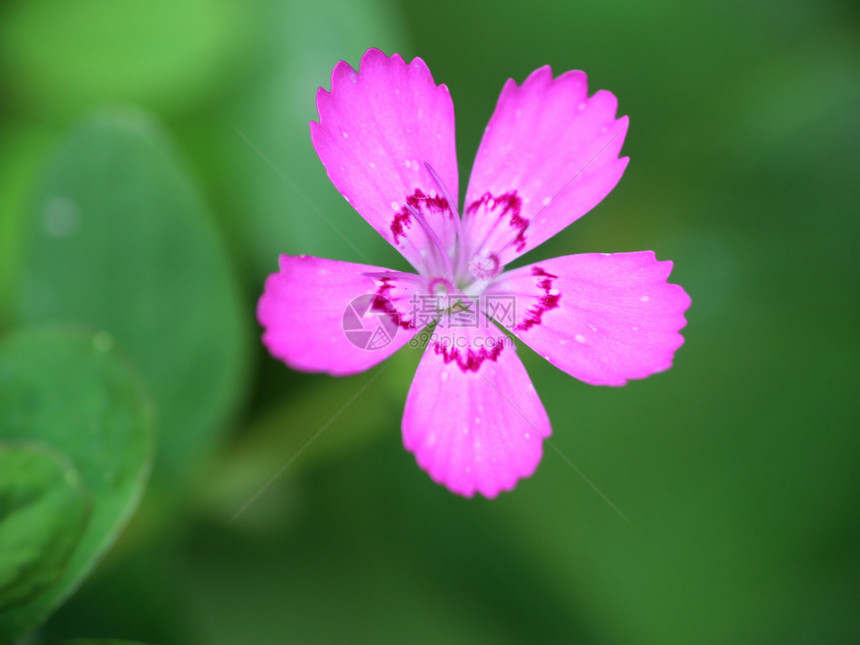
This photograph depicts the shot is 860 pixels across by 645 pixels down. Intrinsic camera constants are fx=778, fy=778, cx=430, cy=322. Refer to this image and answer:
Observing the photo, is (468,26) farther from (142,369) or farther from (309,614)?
(309,614)

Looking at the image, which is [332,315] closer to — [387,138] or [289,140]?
[387,138]

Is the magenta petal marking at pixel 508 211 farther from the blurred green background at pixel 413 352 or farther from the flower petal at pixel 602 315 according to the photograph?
the blurred green background at pixel 413 352

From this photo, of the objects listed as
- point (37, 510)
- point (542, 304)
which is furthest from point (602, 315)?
point (37, 510)

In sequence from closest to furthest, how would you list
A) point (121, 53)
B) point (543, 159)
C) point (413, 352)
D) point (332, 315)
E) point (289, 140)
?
point (332, 315) < point (543, 159) < point (413, 352) < point (289, 140) < point (121, 53)

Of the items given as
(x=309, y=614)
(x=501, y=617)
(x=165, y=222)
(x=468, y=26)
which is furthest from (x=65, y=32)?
(x=501, y=617)

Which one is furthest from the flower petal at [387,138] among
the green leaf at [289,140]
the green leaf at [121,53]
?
the green leaf at [121,53]

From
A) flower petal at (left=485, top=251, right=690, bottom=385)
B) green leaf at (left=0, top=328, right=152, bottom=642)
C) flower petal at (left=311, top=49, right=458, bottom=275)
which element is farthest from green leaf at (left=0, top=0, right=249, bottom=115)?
flower petal at (left=485, top=251, right=690, bottom=385)
